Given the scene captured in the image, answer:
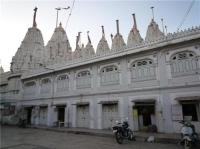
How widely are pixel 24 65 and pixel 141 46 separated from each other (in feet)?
67.7

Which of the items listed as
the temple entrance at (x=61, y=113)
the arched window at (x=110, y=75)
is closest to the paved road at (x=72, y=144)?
the arched window at (x=110, y=75)

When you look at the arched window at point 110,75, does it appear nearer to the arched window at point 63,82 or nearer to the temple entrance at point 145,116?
the temple entrance at point 145,116

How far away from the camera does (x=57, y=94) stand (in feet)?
56.2

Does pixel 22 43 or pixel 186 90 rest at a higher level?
pixel 22 43

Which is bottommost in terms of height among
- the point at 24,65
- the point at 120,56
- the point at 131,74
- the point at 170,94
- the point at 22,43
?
the point at 170,94

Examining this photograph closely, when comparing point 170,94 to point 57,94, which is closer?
point 170,94

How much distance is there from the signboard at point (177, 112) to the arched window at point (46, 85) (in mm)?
13623

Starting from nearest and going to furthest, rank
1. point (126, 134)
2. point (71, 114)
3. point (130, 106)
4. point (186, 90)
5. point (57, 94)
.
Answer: point (126, 134), point (186, 90), point (130, 106), point (71, 114), point (57, 94)

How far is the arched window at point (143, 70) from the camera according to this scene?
465 inches

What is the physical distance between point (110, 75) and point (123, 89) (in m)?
1.87

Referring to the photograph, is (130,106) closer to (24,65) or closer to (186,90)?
(186,90)

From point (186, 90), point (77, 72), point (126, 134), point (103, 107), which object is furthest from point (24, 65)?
point (186, 90)

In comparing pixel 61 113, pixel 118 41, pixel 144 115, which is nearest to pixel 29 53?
pixel 61 113

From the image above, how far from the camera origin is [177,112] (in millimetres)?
10188
